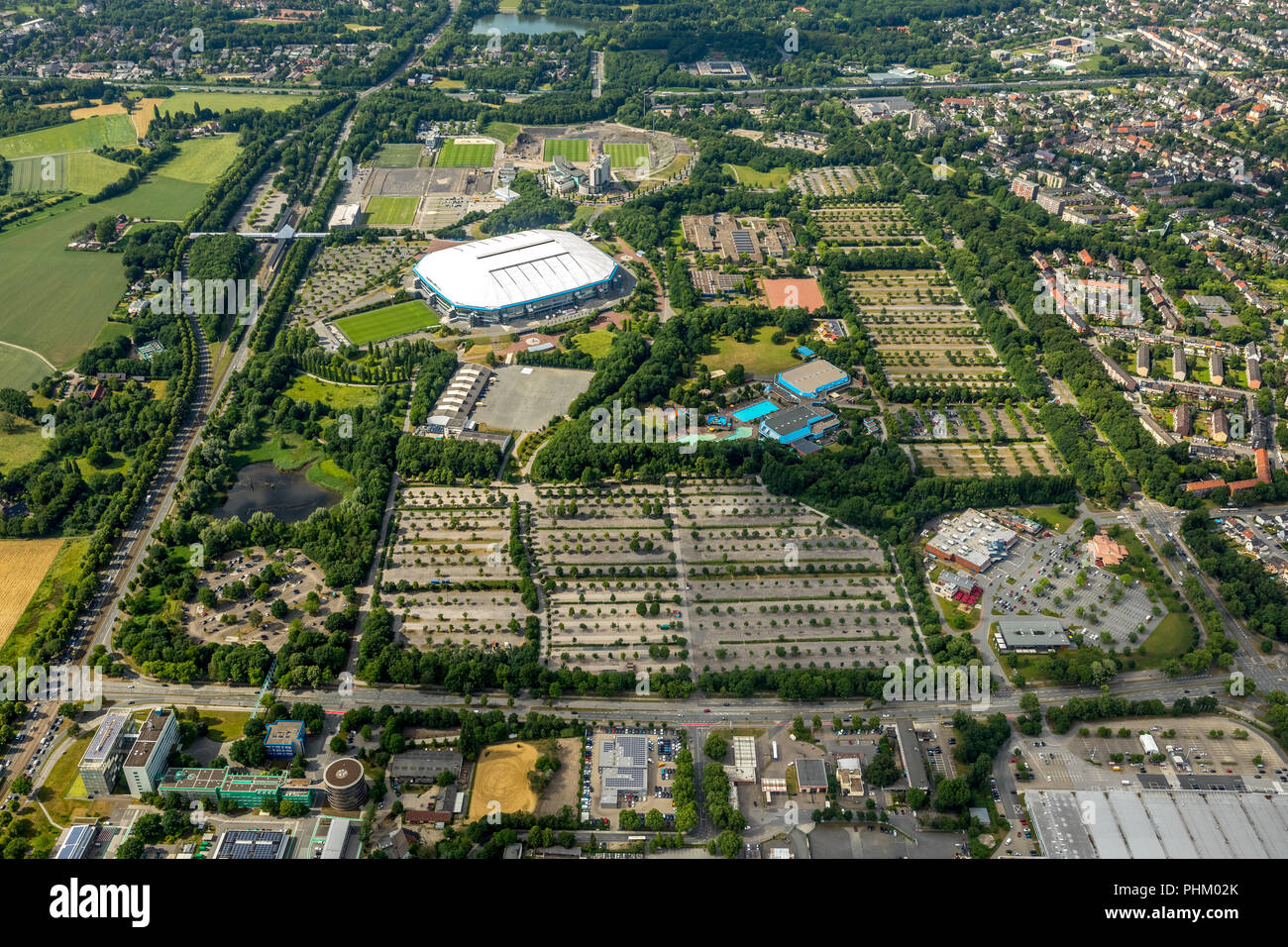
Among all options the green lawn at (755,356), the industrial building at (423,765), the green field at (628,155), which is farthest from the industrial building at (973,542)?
the green field at (628,155)

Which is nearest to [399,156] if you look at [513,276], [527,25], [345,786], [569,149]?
[569,149]

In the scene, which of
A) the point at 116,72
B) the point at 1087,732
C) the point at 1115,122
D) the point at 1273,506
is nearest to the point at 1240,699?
the point at 1087,732

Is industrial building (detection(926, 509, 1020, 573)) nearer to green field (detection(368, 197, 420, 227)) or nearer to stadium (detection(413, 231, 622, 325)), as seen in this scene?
stadium (detection(413, 231, 622, 325))

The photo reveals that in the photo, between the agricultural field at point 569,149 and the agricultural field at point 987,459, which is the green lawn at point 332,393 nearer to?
the agricultural field at point 987,459

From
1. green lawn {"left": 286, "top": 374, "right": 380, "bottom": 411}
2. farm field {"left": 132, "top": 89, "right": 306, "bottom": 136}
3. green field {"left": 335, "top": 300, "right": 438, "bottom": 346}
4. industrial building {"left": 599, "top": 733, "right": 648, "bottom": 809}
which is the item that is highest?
farm field {"left": 132, "top": 89, "right": 306, "bottom": 136}

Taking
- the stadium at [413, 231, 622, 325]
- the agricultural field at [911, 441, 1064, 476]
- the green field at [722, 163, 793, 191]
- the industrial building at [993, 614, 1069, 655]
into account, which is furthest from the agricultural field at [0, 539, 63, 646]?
the green field at [722, 163, 793, 191]
